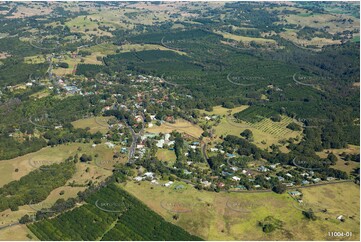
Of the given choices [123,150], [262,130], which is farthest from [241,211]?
[262,130]

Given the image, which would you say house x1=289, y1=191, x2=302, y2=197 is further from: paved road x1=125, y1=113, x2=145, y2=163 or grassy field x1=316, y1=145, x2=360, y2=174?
paved road x1=125, y1=113, x2=145, y2=163

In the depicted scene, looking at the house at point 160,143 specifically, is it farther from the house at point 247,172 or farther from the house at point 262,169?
the house at point 262,169

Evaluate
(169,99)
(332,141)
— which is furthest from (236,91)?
(332,141)

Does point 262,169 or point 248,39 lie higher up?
point 262,169

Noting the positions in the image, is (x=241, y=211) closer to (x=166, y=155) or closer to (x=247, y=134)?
(x=166, y=155)

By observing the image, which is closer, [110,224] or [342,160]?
[110,224]

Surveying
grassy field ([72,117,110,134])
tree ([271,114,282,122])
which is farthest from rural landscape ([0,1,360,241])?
tree ([271,114,282,122])
